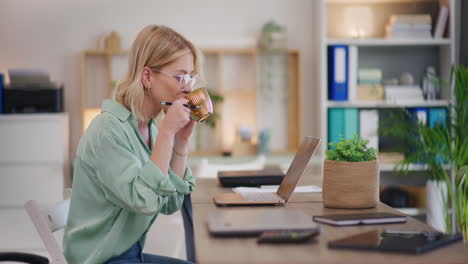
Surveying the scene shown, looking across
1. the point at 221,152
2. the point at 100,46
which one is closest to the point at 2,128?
the point at 100,46

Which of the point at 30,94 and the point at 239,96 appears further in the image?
the point at 239,96

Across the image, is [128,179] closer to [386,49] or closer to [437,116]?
[437,116]

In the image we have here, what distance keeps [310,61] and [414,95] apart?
37.1 inches

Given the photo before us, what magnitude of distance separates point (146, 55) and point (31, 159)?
11.4ft

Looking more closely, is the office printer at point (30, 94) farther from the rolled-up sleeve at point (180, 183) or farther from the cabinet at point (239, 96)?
the rolled-up sleeve at point (180, 183)

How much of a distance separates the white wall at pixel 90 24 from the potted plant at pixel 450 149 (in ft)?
3.53

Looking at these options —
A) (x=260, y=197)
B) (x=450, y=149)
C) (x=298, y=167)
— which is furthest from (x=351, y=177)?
(x=450, y=149)

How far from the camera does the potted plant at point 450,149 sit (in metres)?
4.12

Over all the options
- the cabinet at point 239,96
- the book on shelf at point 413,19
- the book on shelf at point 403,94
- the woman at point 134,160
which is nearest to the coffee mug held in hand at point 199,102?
the woman at point 134,160

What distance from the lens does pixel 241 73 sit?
17.6 feet

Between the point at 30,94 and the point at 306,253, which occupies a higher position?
the point at 30,94

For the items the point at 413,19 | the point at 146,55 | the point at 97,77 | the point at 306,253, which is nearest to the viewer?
the point at 306,253

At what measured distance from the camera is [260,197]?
209 cm

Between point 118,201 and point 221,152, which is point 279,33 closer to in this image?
point 221,152
